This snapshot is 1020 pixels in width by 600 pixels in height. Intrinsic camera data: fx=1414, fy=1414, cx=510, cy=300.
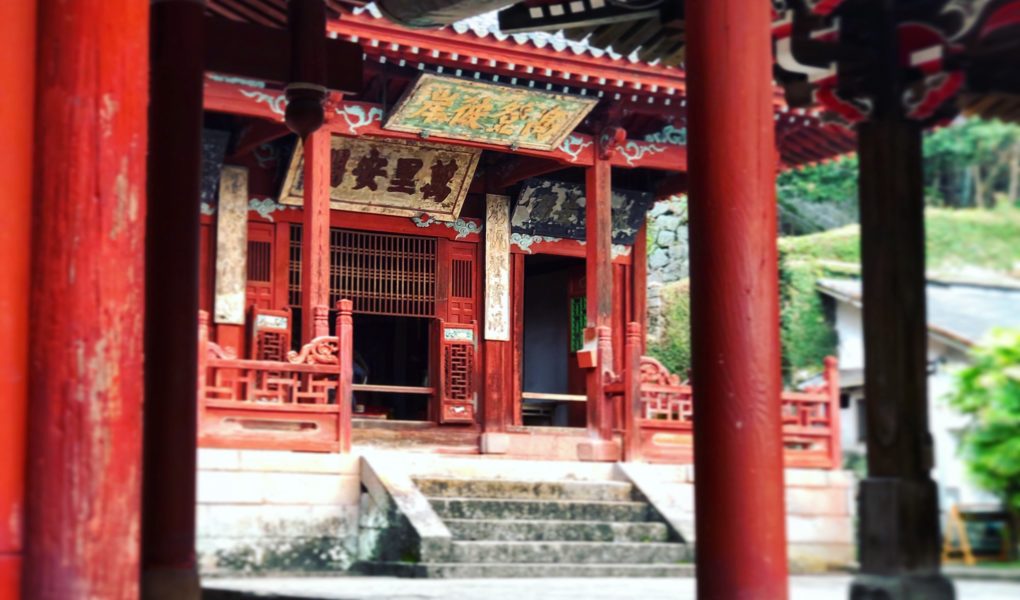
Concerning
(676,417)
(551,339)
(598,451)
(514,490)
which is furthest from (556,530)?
(551,339)

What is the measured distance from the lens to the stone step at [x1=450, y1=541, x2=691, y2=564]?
9367 mm

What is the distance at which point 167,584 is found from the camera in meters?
5.26

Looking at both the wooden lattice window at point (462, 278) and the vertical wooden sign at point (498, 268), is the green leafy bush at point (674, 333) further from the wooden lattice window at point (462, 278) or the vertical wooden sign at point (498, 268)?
the wooden lattice window at point (462, 278)

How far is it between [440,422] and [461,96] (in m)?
3.13

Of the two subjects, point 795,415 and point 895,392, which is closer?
point 895,392

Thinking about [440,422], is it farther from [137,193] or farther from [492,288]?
[137,193]

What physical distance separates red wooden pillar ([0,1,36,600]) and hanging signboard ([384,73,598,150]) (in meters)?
8.60

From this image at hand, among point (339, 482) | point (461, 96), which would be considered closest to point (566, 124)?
point (461, 96)

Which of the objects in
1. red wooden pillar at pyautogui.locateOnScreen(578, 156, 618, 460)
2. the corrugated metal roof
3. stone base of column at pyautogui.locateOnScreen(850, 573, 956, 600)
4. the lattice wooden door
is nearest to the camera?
the corrugated metal roof

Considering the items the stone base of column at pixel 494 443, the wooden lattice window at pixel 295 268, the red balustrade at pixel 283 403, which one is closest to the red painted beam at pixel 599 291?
the stone base of column at pixel 494 443

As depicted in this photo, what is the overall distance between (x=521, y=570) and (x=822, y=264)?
3.17 metres

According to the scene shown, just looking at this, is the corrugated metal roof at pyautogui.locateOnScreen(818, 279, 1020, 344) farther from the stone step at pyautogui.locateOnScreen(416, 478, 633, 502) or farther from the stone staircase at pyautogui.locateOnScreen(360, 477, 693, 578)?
the stone step at pyautogui.locateOnScreen(416, 478, 633, 502)

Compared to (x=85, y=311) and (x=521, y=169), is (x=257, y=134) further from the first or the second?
(x=85, y=311)

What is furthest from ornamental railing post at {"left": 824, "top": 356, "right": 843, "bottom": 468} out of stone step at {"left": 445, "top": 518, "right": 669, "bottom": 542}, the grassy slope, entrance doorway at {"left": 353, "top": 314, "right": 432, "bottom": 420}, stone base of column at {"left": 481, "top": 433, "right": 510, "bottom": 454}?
entrance doorway at {"left": 353, "top": 314, "right": 432, "bottom": 420}
